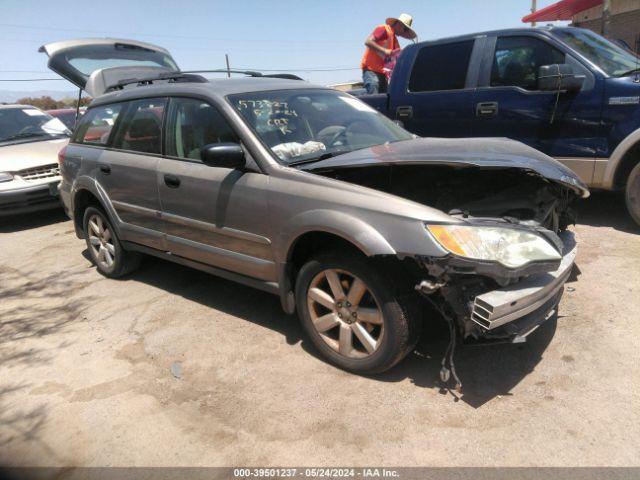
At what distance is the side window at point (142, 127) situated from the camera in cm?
395

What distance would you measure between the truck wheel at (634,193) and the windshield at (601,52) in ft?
3.31

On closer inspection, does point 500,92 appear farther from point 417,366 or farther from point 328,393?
point 328,393

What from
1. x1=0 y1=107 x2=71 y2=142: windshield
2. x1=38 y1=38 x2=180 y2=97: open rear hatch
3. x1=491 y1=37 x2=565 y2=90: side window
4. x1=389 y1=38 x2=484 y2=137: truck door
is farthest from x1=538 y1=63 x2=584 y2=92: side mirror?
x1=0 y1=107 x2=71 y2=142: windshield

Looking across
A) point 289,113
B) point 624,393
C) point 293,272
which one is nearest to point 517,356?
point 624,393

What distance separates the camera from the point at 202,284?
4543mm

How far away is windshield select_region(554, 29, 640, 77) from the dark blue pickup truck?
13 millimetres

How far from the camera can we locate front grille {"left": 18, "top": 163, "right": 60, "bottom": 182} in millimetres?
7285

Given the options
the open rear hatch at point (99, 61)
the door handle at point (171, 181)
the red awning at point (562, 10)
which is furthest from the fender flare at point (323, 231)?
the red awning at point (562, 10)

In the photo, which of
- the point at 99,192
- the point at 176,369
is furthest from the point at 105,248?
the point at 176,369

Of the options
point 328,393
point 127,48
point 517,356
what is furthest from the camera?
point 127,48

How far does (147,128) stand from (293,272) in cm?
197

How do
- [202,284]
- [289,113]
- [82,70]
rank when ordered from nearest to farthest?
[289,113] < [202,284] < [82,70]

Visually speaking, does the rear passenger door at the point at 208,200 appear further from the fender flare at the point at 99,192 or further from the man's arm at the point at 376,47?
the man's arm at the point at 376,47

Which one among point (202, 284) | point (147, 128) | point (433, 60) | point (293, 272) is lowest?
point (202, 284)
